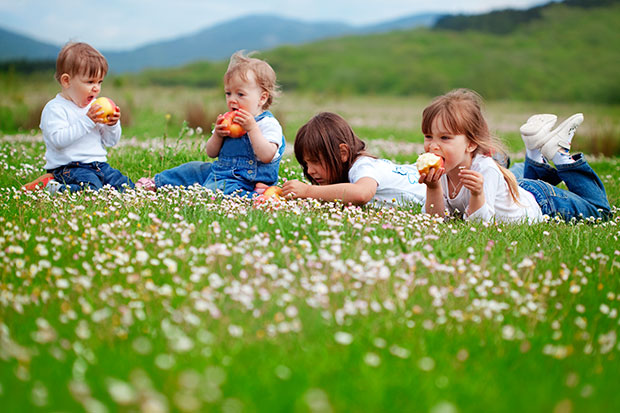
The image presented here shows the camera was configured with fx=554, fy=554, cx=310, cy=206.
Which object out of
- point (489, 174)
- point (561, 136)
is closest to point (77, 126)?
point (489, 174)

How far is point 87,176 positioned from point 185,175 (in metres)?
1.26

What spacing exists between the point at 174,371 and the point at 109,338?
0.57 m

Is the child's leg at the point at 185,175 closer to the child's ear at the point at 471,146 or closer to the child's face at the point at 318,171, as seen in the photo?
the child's face at the point at 318,171

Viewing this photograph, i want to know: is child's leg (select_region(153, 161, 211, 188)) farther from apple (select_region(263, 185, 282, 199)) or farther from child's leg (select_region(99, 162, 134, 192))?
apple (select_region(263, 185, 282, 199))

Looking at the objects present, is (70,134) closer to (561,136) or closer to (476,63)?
(561,136)

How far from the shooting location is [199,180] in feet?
25.5

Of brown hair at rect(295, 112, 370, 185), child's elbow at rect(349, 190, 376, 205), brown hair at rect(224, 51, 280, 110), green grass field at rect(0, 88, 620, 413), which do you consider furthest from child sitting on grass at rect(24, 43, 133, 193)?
child's elbow at rect(349, 190, 376, 205)

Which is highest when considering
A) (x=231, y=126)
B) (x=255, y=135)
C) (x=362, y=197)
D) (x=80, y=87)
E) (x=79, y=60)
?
(x=79, y=60)

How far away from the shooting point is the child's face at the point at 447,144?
6.27 meters

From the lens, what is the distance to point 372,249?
4.66m

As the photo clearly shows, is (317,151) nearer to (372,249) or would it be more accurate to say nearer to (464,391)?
(372,249)

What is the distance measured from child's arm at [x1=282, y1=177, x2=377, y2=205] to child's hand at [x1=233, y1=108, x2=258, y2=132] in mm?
833

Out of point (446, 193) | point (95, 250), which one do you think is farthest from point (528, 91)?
point (95, 250)

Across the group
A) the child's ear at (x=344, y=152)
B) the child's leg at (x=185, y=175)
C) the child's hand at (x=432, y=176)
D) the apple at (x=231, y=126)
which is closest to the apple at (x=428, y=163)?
the child's hand at (x=432, y=176)
